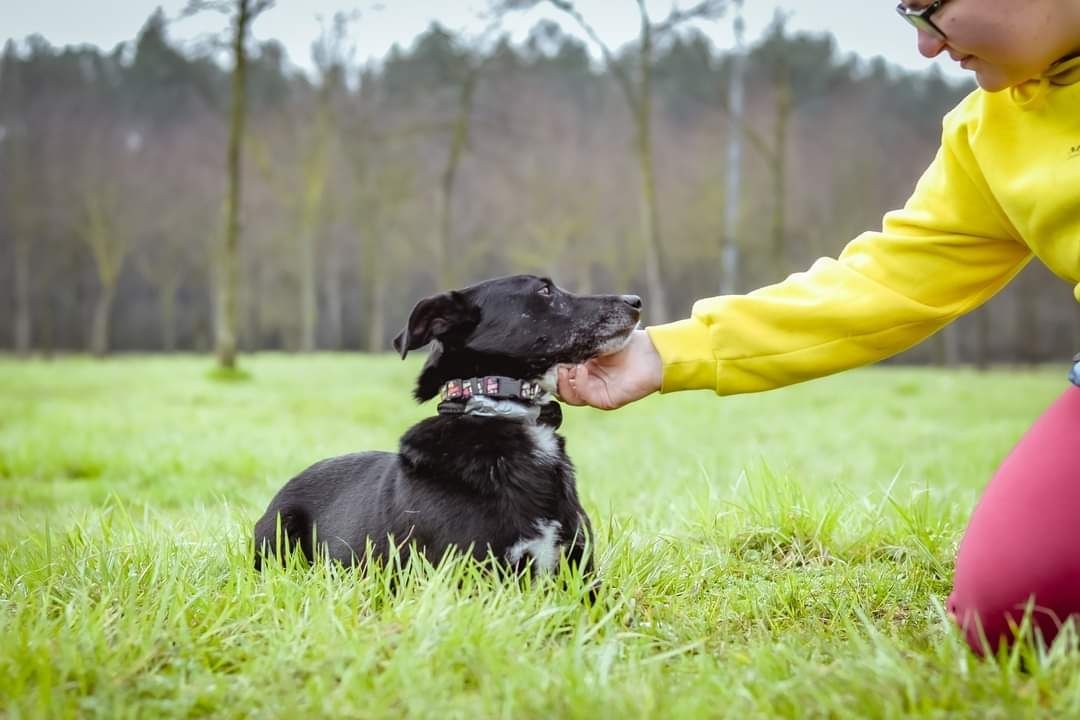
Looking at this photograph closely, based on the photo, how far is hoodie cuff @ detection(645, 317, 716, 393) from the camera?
2973 millimetres

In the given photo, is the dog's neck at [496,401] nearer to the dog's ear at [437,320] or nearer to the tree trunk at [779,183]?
the dog's ear at [437,320]

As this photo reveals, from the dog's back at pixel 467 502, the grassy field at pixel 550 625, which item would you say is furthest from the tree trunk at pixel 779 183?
the dog's back at pixel 467 502

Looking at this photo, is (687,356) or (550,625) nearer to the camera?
(550,625)

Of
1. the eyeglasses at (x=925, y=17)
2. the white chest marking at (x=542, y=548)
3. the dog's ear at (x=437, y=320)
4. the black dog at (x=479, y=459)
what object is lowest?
the white chest marking at (x=542, y=548)

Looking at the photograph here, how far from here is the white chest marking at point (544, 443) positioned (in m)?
3.13

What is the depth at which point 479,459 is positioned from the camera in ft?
9.95

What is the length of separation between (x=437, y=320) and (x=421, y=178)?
1109 inches

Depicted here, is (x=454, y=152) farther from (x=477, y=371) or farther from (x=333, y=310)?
(x=477, y=371)

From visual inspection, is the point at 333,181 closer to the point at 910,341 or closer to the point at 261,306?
the point at 261,306

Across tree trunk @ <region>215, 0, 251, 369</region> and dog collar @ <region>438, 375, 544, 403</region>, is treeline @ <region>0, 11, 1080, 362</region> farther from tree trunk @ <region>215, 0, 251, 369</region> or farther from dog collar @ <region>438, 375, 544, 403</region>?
dog collar @ <region>438, 375, 544, 403</region>

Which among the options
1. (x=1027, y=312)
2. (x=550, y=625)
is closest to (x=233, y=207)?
(x=550, y=625)

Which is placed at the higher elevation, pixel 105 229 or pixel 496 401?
pixel 105 229

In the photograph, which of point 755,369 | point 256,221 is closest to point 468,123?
point 256,221

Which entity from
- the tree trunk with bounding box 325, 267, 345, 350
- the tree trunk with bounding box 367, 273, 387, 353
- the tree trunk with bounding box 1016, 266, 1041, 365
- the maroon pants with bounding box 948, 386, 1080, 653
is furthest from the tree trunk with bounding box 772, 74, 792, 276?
the maroon pants with bounding box 948, 386, 1080, 653
